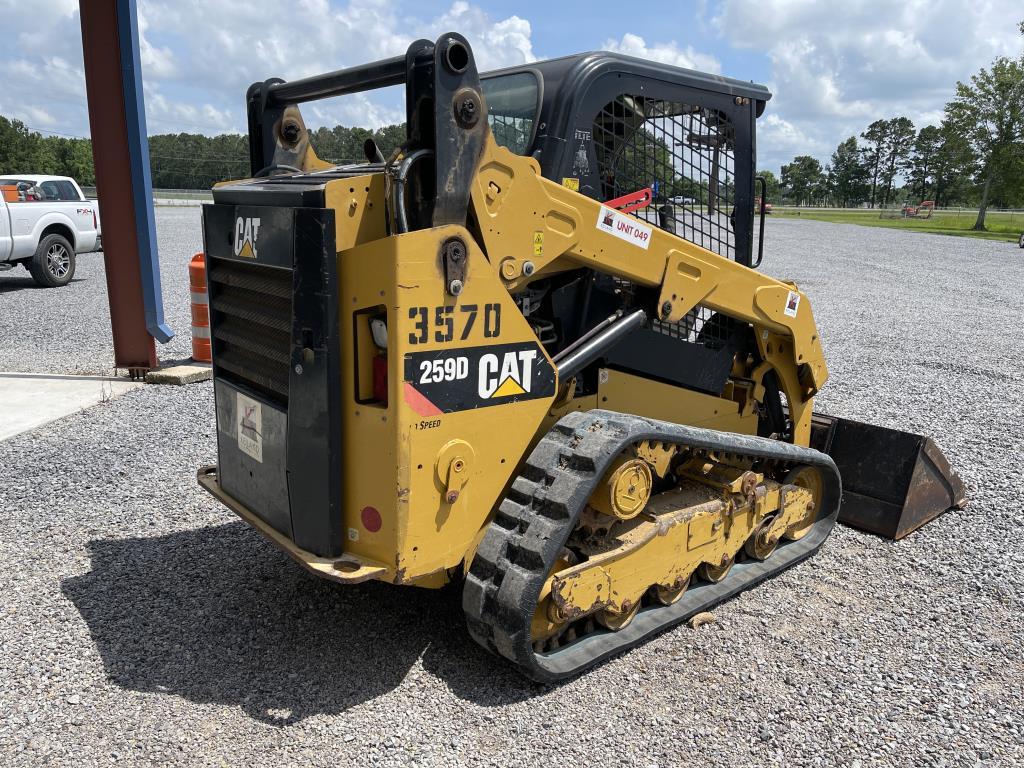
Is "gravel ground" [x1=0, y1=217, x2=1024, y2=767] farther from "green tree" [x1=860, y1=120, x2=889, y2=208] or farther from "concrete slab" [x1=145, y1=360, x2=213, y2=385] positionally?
"green tree" [x1=860, y1=120, x2=889, y2=208]

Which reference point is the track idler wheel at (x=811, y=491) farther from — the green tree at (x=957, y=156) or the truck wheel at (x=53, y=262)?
the green tree at (x=957, y=156)

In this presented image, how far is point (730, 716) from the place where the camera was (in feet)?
11.0

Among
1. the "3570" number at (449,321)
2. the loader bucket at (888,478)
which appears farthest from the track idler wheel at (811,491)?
the "3570" number at (449,321)

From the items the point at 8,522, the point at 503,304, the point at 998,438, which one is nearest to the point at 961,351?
the point at 998,438

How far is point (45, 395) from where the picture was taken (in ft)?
26.2

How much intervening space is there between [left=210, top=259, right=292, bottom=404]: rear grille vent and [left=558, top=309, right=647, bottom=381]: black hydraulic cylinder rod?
121cm

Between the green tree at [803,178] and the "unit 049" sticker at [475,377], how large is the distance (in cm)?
11215

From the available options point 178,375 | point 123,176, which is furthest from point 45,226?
point 178,375

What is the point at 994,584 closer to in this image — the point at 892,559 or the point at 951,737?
the point at 892,559

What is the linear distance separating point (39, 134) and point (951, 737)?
3490 inches

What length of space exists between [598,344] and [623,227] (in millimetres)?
544

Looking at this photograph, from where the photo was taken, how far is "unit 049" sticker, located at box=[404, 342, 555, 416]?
3.04m

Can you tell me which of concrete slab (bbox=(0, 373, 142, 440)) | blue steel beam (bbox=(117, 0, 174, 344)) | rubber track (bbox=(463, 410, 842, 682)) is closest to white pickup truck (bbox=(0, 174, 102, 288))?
concrete slab (bbox=(0, 373, 142, 440))

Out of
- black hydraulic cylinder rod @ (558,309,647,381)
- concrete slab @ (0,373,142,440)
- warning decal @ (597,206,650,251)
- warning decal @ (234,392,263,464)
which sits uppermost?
warning decal @ (597,206,650,251)
